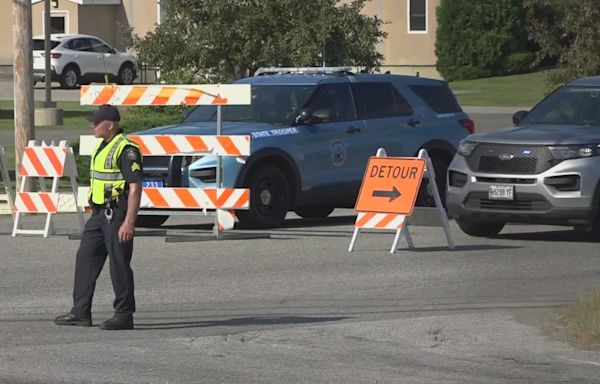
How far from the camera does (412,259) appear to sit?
14812 millimetres

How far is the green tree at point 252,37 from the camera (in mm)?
29312

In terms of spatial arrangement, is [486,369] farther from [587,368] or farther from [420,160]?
[420,160]

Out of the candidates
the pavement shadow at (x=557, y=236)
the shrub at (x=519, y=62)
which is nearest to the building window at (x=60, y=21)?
the shrub at (x=519, y=62)

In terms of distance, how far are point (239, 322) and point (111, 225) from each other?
1.21 m

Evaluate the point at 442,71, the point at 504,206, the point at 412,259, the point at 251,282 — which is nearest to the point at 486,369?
the point at 251,282

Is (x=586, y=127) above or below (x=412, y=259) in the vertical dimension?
above

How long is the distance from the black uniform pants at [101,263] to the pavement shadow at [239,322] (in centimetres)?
33

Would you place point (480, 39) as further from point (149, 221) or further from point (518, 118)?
point (149, 221)

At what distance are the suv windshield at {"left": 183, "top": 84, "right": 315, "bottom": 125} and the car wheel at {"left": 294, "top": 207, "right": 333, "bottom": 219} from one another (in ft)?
5.17

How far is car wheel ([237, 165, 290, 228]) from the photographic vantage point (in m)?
17.3

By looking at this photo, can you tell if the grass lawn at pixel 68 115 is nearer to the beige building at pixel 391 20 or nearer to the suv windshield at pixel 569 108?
the beige building at pixel 391 20

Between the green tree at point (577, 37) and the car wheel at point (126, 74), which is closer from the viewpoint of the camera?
the green tree at point (577, 37)

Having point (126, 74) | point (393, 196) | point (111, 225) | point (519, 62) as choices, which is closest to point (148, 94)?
point (393, 196)

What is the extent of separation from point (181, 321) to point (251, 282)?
213cm
